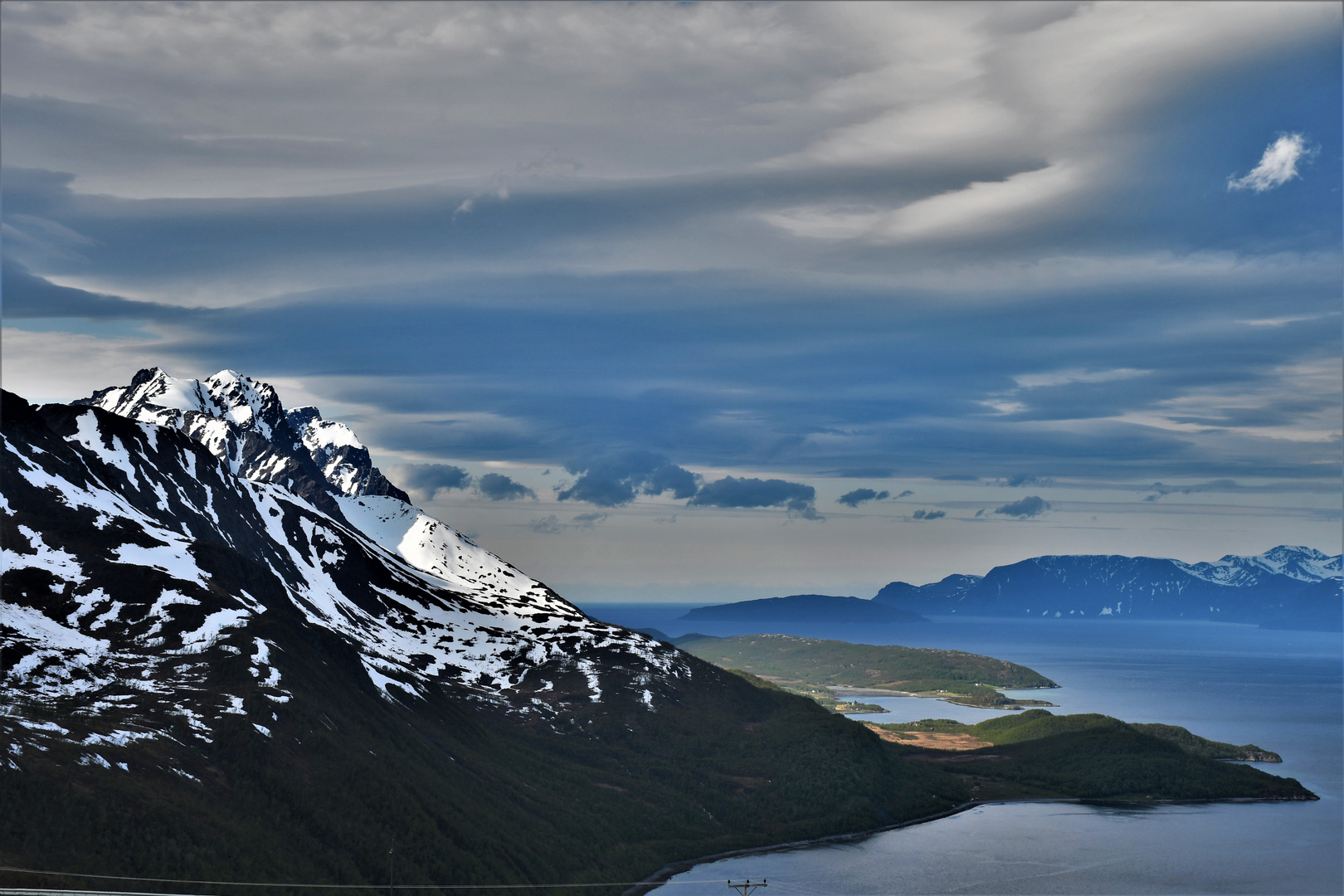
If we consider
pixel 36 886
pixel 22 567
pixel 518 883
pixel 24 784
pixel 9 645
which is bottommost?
pixel 518 883

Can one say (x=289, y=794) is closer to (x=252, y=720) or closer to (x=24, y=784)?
(x=252, y=720)

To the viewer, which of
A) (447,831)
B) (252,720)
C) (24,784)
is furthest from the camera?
(447,831)

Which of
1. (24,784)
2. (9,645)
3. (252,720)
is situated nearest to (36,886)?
(24,784)

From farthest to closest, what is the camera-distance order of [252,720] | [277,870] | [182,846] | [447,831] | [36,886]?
[447,831]
[252,720]
[277,870]
[182,846]
[36,886]

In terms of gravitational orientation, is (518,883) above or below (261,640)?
below

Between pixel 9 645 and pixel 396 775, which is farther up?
pixel 9 645

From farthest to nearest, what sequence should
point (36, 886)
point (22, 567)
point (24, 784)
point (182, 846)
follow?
point (22, 567) → point (182, 846) → point (24, 784) → point (36, 886)

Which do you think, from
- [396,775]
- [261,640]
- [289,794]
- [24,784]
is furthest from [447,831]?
[24,784]

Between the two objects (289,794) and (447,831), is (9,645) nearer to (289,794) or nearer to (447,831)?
(289,794)

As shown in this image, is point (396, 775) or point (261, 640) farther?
point (261, 640)
